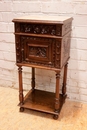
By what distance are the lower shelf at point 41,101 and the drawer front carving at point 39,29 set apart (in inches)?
25.1

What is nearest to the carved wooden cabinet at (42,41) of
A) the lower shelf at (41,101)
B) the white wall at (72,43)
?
the lower shelf at (41,101)

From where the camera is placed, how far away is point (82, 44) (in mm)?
1478

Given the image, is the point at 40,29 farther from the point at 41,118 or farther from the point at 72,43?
the point at 41,118

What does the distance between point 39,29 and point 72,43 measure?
438 mm

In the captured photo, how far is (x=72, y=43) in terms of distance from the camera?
150 cm

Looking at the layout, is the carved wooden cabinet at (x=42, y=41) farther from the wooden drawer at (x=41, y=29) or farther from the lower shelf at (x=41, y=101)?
the lower shelf at (x=41, y=101)

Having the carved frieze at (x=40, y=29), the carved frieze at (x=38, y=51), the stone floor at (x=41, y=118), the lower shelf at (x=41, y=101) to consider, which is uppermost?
the carved frieze at (x=40, y=29)

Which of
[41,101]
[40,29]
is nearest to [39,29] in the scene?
[40,29]

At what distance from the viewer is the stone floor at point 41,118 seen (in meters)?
1.33

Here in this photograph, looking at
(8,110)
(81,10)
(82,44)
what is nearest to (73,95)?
(82,44)

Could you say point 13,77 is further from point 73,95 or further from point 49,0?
point 49,0

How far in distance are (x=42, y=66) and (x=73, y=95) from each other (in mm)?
596

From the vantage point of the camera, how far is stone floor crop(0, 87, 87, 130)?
4.37 ft

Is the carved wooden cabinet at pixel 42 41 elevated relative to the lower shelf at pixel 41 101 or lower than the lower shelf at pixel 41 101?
elevated
